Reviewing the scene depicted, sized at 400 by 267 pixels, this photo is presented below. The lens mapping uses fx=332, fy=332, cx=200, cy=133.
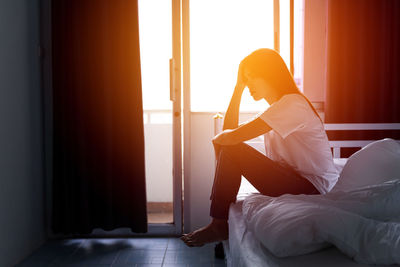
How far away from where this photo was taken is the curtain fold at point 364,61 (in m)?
2.44

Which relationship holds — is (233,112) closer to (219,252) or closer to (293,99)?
(293,99)

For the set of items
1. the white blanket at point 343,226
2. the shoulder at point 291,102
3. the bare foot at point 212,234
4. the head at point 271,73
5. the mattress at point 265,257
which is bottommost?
the bare foot at point 212,234

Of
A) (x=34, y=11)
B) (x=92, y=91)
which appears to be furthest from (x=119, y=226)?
(x=34, y=11)

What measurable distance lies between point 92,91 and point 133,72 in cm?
31

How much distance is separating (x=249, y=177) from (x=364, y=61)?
153cm

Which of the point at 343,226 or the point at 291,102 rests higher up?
the point at 291,102

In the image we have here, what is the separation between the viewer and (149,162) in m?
3.57

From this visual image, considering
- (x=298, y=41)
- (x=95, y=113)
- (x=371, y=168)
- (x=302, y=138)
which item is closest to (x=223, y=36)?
(x=298, y=41)

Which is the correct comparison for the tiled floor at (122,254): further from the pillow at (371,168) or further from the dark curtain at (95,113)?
the pillow at (371,168)

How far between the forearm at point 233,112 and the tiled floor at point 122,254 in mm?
824

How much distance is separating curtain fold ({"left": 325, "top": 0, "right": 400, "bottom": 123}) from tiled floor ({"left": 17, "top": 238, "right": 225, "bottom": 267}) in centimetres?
142

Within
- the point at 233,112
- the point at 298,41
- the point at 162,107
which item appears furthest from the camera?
the point at 162,107

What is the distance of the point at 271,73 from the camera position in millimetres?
1583

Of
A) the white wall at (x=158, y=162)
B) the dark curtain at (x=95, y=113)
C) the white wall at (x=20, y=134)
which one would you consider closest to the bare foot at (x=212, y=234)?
the dark curtain at (x=95, y=113)
